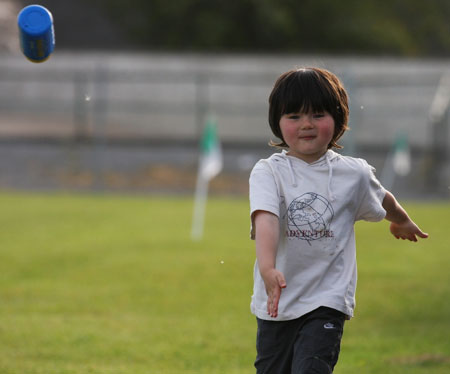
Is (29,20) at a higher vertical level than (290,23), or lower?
higher

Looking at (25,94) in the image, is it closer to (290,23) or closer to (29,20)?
(290,23)

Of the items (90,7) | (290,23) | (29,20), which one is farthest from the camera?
(90,7)

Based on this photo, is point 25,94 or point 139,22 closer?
point 25,94

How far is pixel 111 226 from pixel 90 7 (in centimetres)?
2351

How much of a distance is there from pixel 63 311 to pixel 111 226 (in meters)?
6.80

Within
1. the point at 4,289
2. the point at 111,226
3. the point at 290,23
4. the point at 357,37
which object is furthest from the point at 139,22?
the point at 4,289

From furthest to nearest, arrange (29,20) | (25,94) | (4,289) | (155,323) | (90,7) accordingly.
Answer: (90,7), (25,94), (4,289), (155,323), (29,20)

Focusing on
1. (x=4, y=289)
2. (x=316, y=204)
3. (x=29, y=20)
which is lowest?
(x=4, y=289)

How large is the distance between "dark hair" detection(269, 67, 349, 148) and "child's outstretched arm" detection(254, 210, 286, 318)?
0.44m

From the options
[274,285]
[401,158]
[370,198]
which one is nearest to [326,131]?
[370,198]

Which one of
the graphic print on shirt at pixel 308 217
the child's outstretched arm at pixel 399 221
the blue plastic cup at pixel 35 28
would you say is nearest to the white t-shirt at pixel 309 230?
the graphic print on shirt at pixel 308 217

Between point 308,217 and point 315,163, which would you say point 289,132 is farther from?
point 308,217

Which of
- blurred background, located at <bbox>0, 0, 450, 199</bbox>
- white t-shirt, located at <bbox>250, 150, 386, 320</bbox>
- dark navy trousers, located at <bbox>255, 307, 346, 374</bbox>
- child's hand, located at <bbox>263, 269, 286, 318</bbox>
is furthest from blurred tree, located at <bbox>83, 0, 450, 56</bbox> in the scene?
child's hand, located at <bbox>263, 269, 286, 318</bbox>

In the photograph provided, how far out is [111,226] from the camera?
1434 cm
